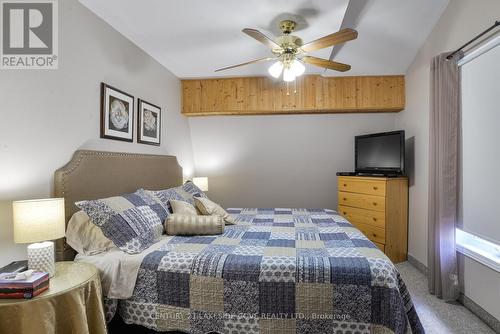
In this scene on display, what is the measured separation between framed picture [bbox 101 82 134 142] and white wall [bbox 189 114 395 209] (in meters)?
1.68

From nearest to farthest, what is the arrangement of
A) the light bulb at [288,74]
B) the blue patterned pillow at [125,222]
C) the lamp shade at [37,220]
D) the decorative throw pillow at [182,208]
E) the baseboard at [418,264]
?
the lamp shade at [37,220] < the blue patterned pillow at [125,222] < the decorative throw pillow at [182,208] < the light bulb at [288,74] < the baseboard at [418,264]

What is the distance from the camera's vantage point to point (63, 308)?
1345mm

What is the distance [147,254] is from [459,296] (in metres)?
2.70

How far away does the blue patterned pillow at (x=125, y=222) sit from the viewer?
1.83 metres

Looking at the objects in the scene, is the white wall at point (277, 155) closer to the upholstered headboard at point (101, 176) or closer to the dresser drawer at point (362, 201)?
the dresser drawer at point (362, 201)

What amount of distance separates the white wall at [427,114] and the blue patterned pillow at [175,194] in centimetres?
257

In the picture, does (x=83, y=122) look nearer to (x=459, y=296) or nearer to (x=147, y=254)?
(x=147, y=254)

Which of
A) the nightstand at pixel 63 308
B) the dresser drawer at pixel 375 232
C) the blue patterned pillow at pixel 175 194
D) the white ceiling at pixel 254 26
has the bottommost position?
the dresser drawer at pixel 375 232

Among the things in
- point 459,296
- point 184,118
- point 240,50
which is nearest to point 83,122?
point 240,50

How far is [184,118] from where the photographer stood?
423 centimetres

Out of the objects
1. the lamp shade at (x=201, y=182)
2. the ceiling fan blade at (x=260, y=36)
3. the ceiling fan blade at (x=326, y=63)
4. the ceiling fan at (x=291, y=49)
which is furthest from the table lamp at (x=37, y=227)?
the lamp shade at (x=201, y=182)

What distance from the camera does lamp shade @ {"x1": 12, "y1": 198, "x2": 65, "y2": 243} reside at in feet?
4.78

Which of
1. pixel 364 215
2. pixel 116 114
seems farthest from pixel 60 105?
pixel 364 215

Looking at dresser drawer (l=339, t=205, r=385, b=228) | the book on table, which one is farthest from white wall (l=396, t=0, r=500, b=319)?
the book on table
